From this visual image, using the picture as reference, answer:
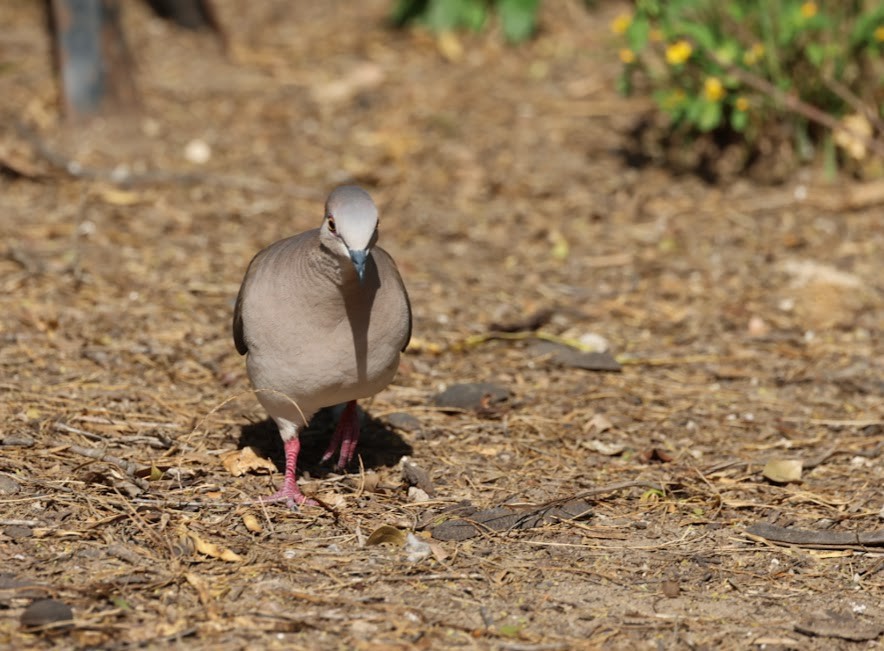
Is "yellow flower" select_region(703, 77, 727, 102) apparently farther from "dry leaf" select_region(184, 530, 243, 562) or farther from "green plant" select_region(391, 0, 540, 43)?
"dry leaf" select_region(184, 530, 243, 562)

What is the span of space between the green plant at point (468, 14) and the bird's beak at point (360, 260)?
284 inches

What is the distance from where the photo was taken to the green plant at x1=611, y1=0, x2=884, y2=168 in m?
7.90

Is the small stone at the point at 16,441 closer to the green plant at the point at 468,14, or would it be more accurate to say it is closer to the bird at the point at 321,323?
the bird at the point at 321,323

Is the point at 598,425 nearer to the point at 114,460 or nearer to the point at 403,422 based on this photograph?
the point at 403,422

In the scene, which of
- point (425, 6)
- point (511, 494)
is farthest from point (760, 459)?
point (425, 6)

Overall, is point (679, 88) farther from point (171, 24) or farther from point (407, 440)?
point (171, 24)

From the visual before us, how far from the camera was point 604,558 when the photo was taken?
4.54 meters

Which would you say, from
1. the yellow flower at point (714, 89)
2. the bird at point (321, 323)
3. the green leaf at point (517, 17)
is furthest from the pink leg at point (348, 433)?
the green leaf at point (517, 17)

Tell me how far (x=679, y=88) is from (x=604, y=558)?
190 inches

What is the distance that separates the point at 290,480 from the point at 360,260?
1.13 meters

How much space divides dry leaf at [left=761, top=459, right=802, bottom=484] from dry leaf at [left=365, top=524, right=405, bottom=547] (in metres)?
1.78

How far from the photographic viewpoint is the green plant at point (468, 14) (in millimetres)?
10961

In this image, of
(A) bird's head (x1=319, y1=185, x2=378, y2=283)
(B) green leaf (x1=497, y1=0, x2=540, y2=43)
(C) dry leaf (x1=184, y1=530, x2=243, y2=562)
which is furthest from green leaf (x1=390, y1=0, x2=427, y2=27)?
(C) dry leaf (x1=184, y1=530, x2=243, y2=562)

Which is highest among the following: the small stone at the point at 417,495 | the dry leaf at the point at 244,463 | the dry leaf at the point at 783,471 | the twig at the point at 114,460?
the twig at the point at 114,460
